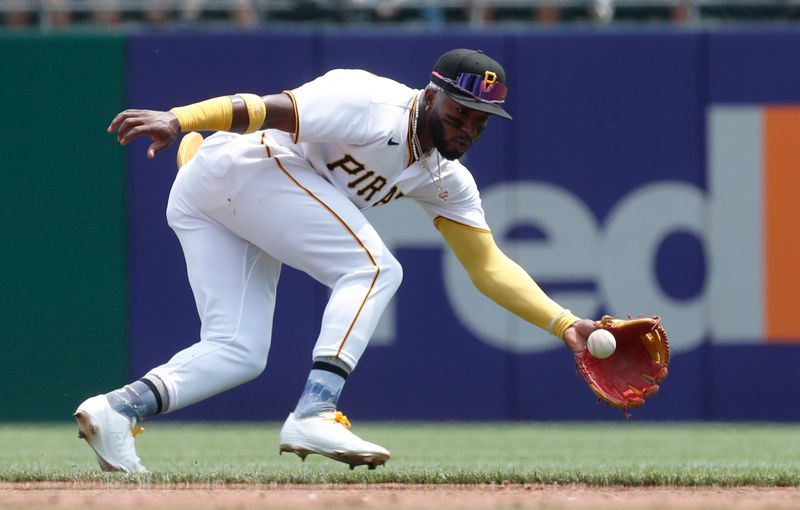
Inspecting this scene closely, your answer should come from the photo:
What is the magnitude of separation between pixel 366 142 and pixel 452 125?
312 millimetres

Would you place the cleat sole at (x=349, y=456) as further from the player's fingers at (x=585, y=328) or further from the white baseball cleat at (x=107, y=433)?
the player's fingers at (x=585, y=328)

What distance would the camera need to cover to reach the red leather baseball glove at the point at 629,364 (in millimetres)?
4965

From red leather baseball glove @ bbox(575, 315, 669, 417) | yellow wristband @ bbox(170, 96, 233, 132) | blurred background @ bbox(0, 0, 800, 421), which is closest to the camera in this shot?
yellow wristband @ bbox(170, 96, 233, 132)

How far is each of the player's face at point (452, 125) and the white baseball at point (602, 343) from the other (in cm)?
78

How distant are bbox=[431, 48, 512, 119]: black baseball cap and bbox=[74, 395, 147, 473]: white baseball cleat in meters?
1.54

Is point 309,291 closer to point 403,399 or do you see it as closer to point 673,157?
point 403,399

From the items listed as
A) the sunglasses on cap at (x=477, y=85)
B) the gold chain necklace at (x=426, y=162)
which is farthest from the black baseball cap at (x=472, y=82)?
the gold chain necklace at (x=426, y=162)

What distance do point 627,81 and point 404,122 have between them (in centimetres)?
407

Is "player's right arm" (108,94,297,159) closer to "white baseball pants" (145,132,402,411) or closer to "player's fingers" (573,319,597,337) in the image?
"white baseball pants" (145,132,402,411)

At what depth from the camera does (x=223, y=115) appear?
4477 mm

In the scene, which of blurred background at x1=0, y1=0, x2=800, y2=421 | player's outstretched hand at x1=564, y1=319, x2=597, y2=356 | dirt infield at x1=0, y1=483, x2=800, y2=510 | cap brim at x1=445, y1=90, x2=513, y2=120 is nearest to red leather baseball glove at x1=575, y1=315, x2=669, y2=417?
player's outstretched hand at x1=564, y1=319, x2=597, y2=356

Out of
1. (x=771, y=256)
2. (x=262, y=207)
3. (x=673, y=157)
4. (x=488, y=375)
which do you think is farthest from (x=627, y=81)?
(x=262, y=207)

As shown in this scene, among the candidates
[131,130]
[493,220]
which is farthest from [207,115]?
[493,220]

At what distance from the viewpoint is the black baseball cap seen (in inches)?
187
